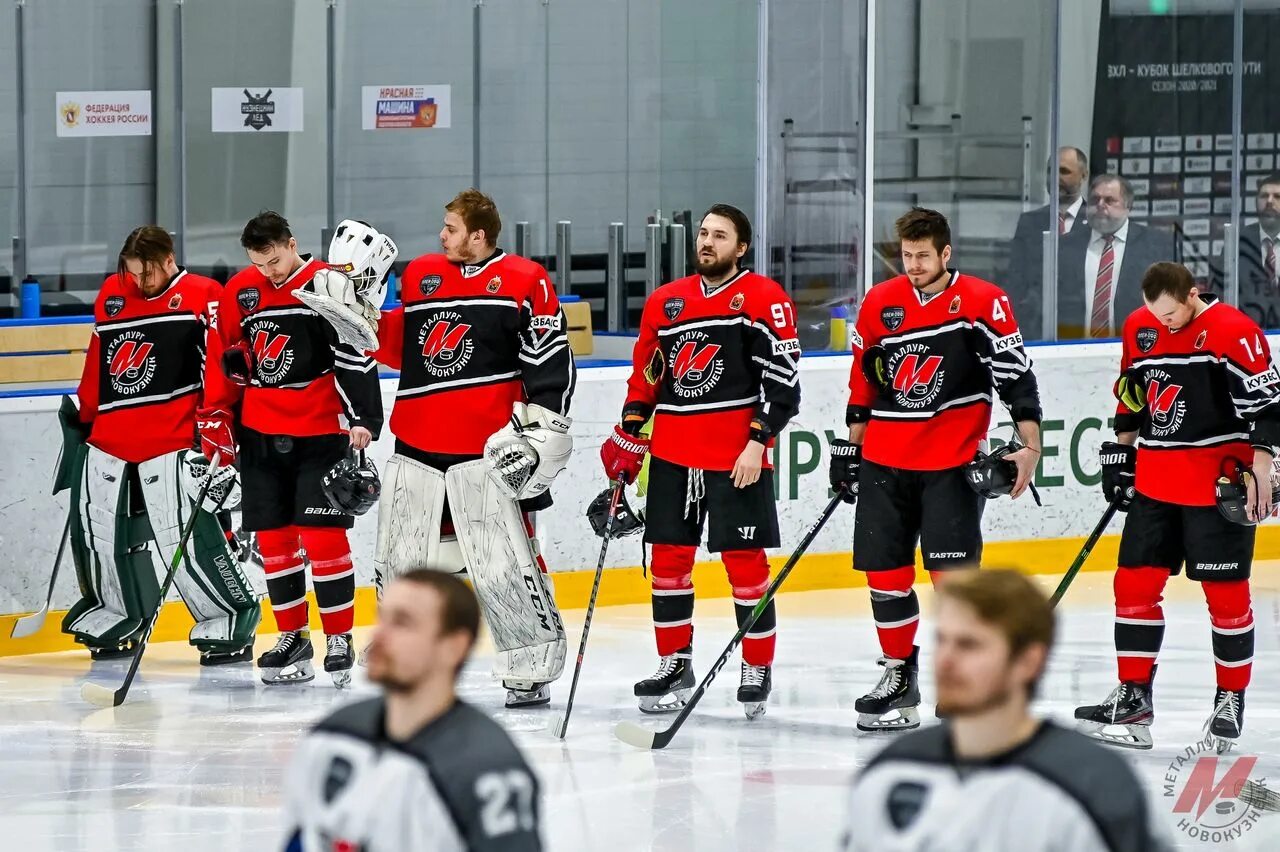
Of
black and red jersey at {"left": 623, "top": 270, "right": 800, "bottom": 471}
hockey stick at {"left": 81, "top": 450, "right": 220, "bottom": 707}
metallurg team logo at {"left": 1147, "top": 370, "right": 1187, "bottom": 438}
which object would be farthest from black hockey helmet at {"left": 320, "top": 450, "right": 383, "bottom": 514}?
metallurg team logo at {"left": 1147, "top": 370, "right": 1187, "bottom": 438}

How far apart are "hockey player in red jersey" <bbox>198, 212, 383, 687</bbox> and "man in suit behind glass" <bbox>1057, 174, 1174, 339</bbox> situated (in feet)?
13.4

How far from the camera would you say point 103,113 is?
8.98 metres

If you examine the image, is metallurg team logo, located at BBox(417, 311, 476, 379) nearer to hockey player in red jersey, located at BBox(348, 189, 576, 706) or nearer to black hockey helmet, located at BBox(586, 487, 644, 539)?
hockey player in red jersey, located at BBox(348, 189, 576, 706)

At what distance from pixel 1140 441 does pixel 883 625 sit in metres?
0.76

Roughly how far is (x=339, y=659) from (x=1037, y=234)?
4269 millimetres

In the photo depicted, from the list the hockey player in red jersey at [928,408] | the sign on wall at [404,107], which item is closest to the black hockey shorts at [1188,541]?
the hockey player in red jersey at [928,408]

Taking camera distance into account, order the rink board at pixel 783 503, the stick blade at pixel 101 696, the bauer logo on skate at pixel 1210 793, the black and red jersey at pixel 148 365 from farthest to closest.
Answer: the rink board at pixel 783 503 → the black and red jersey at pixel 148 365 → the stick blade at pixel 101 696 → the bauer logo on skate at pixel 1210 793

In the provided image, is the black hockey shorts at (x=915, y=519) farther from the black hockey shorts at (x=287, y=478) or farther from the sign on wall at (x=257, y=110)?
the sign on wall at (x=257, y=110)

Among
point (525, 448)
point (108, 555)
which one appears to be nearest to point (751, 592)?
point (525, 448)

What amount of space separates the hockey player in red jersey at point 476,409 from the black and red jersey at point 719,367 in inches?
9.9

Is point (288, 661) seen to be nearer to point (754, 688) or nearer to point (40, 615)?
point (40, 615)

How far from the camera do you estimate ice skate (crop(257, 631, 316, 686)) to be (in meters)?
5.69

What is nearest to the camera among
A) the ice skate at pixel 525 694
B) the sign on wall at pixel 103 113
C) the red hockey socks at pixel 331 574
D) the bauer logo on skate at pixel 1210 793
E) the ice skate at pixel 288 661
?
the bauer logo on skate at pixel 1210 793

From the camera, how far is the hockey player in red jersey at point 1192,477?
473cm
